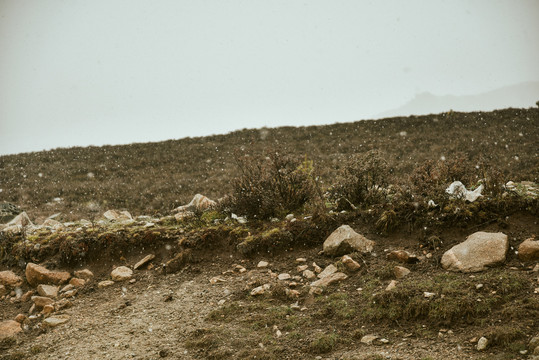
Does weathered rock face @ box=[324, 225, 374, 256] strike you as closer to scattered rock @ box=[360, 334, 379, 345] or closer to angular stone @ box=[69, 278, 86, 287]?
scattered rock @ box=[360, 334, 379, 345]

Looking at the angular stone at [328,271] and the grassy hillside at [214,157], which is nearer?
the angular stone at [328,271]

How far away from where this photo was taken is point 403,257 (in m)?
4.10

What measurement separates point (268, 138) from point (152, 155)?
7360 mm

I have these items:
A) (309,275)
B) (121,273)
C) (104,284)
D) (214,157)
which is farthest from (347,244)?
(214,157)

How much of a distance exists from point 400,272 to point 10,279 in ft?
17.2

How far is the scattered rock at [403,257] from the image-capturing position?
13.3 ft

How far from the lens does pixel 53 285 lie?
16.4 feet

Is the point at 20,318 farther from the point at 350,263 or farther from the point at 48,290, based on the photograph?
the point at 350,263

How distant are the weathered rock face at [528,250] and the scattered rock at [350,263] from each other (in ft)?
5.29

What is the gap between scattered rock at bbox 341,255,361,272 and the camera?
4199 mm

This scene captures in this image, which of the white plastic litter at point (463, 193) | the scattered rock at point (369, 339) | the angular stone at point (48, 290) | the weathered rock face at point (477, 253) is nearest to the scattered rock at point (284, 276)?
the scattered rock at point (369, 339)

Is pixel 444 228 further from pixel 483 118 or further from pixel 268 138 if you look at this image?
pixel 483 118

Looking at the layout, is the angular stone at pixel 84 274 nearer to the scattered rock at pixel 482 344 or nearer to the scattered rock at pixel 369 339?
the scattered rock at pixel 369 339

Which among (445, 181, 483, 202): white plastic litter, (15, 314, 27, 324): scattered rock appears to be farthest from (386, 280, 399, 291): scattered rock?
(15, 314, 27, 324): scattered rock
